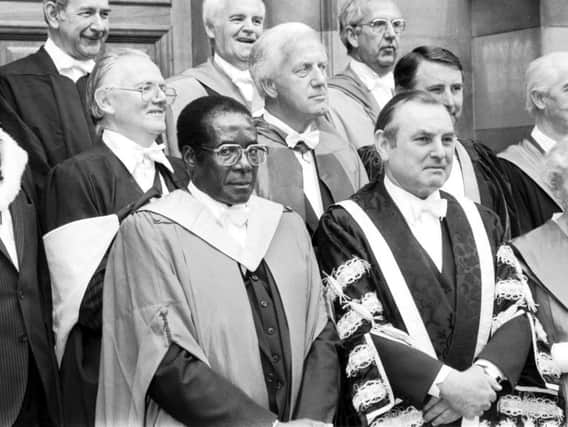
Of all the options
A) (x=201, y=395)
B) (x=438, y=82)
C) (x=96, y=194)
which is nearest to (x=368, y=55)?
(x=438, y=82)

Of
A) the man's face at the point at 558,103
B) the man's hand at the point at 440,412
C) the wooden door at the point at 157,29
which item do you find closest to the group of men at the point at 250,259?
the man's hand at the point at 440,412

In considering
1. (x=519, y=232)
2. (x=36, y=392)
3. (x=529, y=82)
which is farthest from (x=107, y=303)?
(x=529, y=82)

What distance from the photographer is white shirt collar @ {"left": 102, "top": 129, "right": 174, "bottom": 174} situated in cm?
539

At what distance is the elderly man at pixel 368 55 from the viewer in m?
6.54

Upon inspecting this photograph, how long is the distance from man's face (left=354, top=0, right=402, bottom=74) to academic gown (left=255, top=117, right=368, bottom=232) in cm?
93

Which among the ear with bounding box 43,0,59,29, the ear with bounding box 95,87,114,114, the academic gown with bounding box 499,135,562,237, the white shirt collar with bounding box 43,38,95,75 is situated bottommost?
the academic gown with bounding box 499,135,562,237

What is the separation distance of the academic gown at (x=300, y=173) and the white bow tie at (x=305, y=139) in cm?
3

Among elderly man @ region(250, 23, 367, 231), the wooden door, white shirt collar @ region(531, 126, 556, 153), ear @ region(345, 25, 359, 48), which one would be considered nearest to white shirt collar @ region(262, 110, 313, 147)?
elderly man @ region(250, 23, 367, 231)

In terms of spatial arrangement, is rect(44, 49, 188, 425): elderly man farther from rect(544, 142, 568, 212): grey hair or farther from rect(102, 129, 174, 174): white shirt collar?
rect(544, 142, 568, 212): grey hair

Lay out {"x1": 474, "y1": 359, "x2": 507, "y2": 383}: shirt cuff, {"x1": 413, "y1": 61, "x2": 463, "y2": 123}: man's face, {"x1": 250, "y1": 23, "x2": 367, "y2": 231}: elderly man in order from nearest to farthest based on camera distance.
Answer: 1. {"x1": 474, "y1": 359, "x2": 507, "y2": 383}: shirt cuff
2. {"x1": 250, "y1": 23, "x2": 367, "y2": 231}: elderly man
3. {"x1": 413, "y1": 61, "x2": 463, "y2": 123}: man's face

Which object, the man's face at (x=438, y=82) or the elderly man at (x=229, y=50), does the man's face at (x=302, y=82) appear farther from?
the elderly man at (x=229, y=50)

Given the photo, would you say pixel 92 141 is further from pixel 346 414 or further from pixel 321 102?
pixel 346 414

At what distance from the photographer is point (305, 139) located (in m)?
5.71

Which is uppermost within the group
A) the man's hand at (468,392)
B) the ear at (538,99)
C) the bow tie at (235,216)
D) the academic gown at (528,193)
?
the ear at (538,99)
